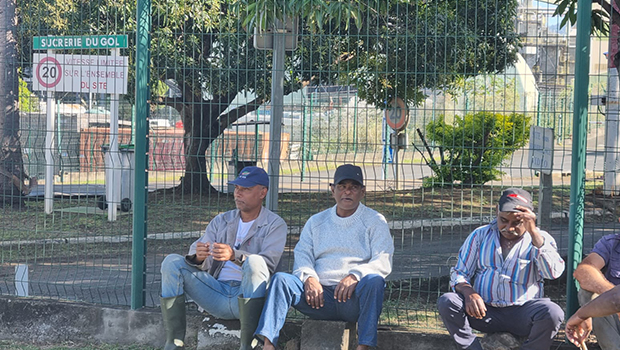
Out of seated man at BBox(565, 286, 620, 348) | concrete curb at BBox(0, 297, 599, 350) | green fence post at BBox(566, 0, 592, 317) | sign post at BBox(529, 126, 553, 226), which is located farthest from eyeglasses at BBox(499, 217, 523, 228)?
sign post at BBox(529, 126, 553, 226)

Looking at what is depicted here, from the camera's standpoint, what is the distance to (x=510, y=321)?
4664mm

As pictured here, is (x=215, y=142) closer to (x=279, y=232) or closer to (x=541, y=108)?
(x=279, y=232)

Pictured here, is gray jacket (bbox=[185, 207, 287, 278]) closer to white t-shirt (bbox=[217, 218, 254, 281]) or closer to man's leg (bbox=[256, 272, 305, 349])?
white t-shirt (bbox=[217, 218, 254, 281])

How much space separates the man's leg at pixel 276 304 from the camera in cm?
478

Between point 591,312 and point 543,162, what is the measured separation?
7.33 feet

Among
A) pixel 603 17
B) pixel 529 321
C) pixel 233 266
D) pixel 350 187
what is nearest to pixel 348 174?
pixel 350 187

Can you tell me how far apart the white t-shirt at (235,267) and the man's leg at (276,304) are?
1.48 feet

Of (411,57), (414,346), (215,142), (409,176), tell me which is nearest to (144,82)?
(215,142)

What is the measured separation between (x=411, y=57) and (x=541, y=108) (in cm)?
287

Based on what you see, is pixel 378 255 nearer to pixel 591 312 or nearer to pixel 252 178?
pixel 252 178

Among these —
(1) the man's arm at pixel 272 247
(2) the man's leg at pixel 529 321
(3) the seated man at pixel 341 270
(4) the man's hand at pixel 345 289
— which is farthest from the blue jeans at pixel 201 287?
(2) the man's leg at pixel 529 321

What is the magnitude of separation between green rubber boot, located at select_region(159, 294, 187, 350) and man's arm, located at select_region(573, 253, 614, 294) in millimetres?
2525

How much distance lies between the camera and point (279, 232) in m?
5.20

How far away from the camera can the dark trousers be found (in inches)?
177
